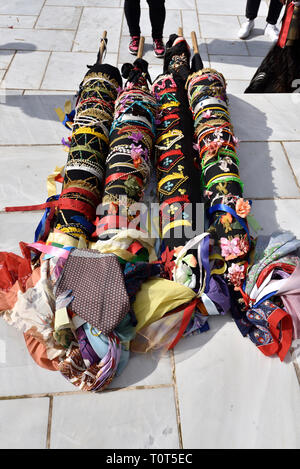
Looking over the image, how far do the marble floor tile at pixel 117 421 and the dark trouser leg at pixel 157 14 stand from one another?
3.32 meters

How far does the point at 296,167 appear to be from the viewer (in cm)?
236

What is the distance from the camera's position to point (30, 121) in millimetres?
2629

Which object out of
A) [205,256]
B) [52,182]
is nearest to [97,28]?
[52,182]

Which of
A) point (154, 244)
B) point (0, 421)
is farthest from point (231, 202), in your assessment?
point (0, 421)

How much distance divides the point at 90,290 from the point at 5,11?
416 centimetres

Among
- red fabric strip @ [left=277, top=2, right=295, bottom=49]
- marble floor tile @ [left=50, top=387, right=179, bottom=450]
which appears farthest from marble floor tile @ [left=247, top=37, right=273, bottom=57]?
marble floor tile @ [left=50, top=387, right=179, bottom=450]

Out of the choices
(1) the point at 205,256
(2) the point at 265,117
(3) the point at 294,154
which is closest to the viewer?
(1) the point at 205,256

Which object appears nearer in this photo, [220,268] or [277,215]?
[220,268]

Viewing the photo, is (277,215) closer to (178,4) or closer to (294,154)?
(294,154)

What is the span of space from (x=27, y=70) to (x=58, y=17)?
47.8 inches

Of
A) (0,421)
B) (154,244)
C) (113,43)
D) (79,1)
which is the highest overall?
(79,1)

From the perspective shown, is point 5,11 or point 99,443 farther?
point 5,11

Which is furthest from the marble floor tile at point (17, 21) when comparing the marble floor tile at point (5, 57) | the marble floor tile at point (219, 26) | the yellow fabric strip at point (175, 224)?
the yellow fabric strip at point (175, 224)
